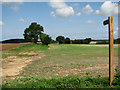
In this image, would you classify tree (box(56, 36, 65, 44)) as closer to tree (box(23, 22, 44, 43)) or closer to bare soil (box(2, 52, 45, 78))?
tree (box(23, 22, 44, 43))

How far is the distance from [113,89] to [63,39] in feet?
208

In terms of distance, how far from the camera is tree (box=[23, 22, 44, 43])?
60.2 m

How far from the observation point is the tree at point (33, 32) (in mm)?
60188

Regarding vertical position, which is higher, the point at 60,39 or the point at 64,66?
the point at 60,39

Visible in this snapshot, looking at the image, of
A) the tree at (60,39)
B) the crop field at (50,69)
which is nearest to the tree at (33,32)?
the tree at (60,39)

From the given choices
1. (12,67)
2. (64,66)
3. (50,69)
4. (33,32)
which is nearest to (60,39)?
(33,32)

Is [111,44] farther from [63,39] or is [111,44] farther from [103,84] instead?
[63,39]

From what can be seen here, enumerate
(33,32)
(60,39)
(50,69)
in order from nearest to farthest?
(50,69) < (33,32) < (60,39)

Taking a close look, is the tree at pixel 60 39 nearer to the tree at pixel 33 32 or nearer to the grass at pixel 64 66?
the tree at pixel 33 32

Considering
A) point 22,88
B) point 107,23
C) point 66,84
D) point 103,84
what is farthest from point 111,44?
point 22,88

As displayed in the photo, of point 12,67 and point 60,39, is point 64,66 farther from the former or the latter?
point 60,39

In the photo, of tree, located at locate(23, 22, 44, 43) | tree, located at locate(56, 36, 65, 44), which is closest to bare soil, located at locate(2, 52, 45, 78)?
tree, located at locate(23, 22, 44, 43)

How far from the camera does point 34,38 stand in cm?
6069

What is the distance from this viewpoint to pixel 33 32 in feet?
197
